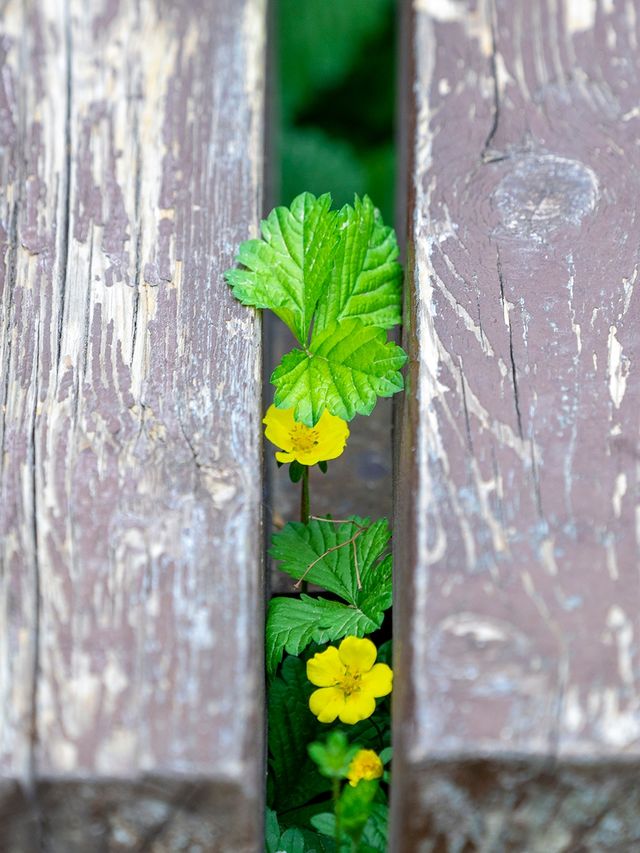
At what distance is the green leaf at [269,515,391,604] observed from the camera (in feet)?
5.72

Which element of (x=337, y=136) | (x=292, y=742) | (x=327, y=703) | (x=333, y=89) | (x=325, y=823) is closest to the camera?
(x=325, y=823)

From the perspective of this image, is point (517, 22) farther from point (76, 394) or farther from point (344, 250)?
point (76, 394)

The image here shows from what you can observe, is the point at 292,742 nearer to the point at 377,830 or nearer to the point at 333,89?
the point at 377,830

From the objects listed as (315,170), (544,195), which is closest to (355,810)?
(544,195)

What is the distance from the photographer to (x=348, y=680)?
1.63 metres

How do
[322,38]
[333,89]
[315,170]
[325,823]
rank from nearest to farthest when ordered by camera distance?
[325,823] → [315,170] → [322,38] → [333,89]

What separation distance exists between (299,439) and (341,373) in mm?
156

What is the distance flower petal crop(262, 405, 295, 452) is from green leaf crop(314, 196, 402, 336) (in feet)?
Answer: 0.54

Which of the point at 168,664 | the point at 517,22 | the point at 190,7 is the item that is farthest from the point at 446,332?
the point at 190,7

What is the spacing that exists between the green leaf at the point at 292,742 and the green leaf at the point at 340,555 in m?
0.16

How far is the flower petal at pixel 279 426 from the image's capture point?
5.80 ft

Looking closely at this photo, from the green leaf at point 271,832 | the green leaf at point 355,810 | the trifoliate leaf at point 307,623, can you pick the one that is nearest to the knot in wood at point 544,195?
the trifoliate leaf at point 307,623

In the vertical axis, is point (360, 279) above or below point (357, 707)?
above

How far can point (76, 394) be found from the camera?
5.18 feet
